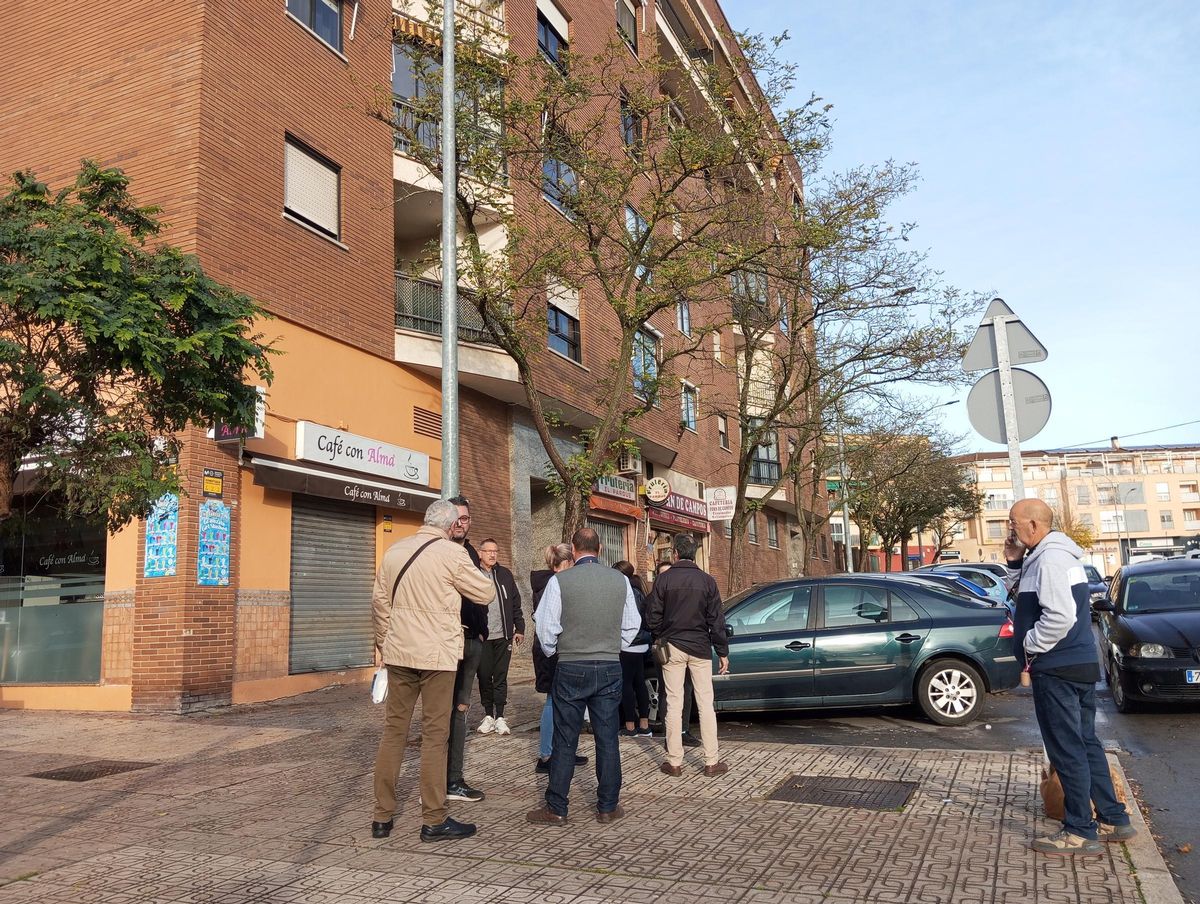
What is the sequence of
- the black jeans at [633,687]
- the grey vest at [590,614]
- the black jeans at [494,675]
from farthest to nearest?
the black jeans at [633,687] → the black jeans at [494,675] → the grey vest at [590,614]

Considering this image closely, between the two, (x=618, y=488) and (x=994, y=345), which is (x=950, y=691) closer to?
(x=994, y=345)

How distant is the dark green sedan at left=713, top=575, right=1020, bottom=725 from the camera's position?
9.73 metres

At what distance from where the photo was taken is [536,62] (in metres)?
13.5

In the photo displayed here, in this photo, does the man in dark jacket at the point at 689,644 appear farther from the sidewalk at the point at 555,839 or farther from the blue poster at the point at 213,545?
the blue poster at the point at 213,545

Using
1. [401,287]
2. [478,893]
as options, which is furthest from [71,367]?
[401,287]

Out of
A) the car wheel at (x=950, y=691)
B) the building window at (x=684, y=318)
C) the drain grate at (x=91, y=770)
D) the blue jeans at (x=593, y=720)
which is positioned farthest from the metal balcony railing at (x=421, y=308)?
the building window at (x=684, y=318)

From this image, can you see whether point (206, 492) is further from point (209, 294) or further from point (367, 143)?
point (367, 143)

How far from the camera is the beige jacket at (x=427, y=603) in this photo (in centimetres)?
563

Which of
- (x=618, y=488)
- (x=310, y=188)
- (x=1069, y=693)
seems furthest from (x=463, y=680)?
(x=618, y=488)

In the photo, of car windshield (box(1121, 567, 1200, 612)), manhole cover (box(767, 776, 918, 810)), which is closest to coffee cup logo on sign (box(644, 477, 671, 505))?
car windshield (box(1121, 567, 1200, 612))

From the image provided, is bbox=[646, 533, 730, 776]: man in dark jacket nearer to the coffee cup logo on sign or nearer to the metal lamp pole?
the metal lamp pole

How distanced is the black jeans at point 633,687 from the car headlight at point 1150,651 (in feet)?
16.3

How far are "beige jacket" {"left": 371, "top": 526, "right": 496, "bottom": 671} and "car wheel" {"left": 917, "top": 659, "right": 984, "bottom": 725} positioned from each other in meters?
5.80

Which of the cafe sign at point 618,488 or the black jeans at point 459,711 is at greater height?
the cafe sign at point 618,488
